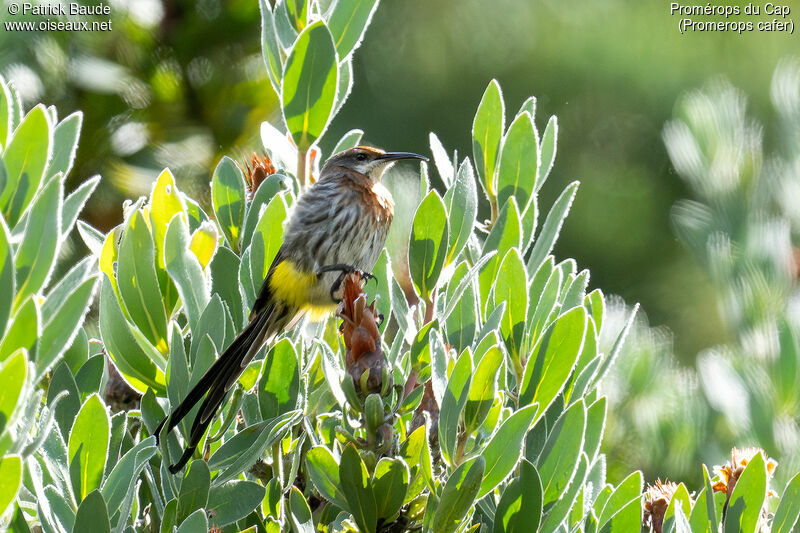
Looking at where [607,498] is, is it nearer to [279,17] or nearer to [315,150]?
[315,150]

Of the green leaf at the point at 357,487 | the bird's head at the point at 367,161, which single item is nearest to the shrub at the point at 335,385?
the green leaf at the point at 357,487

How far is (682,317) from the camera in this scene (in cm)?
556

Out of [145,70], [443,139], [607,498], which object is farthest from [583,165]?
[607,498]

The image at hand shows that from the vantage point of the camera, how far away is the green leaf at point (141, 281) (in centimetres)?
127

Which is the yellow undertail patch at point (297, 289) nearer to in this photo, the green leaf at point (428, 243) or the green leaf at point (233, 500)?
the green leaf at point (428, 243)

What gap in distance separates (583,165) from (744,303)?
2.18m

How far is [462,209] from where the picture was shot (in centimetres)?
139

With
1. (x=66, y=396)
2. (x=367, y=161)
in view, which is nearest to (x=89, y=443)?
(x=66, y=396)

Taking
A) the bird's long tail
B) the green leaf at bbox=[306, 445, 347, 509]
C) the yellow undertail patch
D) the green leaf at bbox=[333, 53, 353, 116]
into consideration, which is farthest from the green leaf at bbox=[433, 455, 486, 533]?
the yellow undertail patch

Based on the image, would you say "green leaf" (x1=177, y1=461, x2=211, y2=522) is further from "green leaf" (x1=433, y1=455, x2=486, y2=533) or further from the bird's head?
the bird's head

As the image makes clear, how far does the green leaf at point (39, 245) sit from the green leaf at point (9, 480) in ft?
0.63

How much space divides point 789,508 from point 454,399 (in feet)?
1.70

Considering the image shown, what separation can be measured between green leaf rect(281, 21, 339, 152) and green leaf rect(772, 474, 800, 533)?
898 mm

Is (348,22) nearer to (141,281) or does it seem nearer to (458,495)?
(141,281)
